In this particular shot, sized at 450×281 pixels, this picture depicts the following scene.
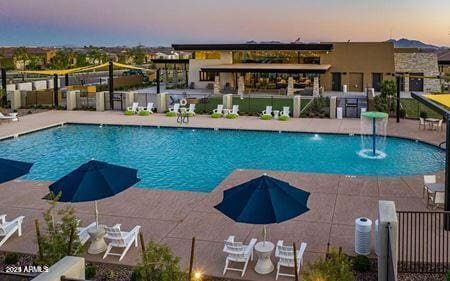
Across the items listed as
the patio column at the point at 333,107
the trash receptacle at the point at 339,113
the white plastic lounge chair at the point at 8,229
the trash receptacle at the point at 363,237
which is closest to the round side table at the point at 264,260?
the trash receptacle at the point at 363,237

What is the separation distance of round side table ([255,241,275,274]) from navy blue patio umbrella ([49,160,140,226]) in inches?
133

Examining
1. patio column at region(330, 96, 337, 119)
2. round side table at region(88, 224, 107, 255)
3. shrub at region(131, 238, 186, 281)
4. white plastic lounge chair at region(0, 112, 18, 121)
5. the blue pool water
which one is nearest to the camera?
shrub at region(131, 238, 186, 281)

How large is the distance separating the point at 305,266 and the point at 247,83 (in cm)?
4492

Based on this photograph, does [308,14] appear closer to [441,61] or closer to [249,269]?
[441,61]

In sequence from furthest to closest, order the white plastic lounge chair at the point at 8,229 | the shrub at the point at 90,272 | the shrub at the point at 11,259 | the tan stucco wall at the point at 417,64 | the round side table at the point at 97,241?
the tan stucco wall at the point at 417,64
the white plastic lounge chair at the point at 8,229
the round side table at the point at 97,241
the shrub at the point at 11,259
the shrub at the point at 90,272

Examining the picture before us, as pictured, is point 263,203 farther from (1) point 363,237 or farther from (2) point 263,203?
(1) point 363,237

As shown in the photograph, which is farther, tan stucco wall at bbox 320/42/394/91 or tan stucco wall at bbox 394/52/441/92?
tan stucco wall at bbox 394/52/441/92

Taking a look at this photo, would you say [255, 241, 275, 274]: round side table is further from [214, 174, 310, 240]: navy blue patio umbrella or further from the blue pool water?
the blue pool water

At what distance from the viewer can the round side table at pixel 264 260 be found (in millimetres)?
10141

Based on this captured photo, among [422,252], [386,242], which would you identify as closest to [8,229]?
[386,242]

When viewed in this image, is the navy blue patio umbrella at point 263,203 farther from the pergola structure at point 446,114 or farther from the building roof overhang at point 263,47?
the building roof overhang at point 263,47

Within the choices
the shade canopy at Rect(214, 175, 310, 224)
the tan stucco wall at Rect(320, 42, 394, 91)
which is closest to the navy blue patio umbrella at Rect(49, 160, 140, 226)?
the shade canopy at Rect(214, 175, 310, 224)

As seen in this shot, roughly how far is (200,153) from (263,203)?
13.8 meters

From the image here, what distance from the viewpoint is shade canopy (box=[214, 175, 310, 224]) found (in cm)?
952
